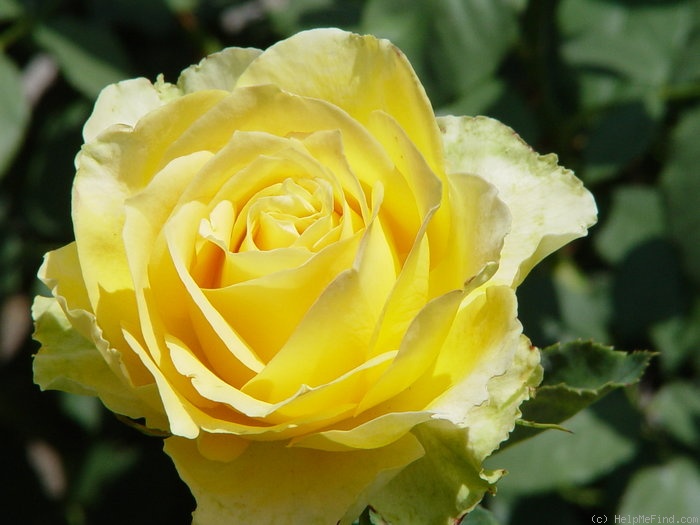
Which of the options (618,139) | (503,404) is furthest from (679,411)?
(503,404)

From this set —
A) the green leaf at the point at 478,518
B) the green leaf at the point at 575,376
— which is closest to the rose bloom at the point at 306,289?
the green leaf at the point at 575,376

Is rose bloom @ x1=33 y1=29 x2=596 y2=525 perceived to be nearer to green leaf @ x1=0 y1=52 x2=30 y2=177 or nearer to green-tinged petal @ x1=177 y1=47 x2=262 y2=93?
green-tinged petal @ x1=177 y1=47 x2=262 y2=93

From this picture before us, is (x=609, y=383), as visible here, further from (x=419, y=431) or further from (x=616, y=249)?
(x=616, y=249)

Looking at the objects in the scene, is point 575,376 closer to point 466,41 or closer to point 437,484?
point 437,484

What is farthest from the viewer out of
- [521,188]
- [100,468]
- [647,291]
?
[100,468]

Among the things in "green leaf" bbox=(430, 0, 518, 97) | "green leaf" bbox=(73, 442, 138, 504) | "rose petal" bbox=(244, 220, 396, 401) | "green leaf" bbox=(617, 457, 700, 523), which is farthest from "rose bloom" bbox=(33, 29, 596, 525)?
"green leaf" bbox=(73, 442, 138, 504)

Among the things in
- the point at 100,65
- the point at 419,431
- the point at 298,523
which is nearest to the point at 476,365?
the point at 419,431

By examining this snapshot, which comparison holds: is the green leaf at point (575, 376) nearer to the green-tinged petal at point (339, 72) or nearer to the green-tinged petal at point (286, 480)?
the green-tinged petal at point (286, 480)
